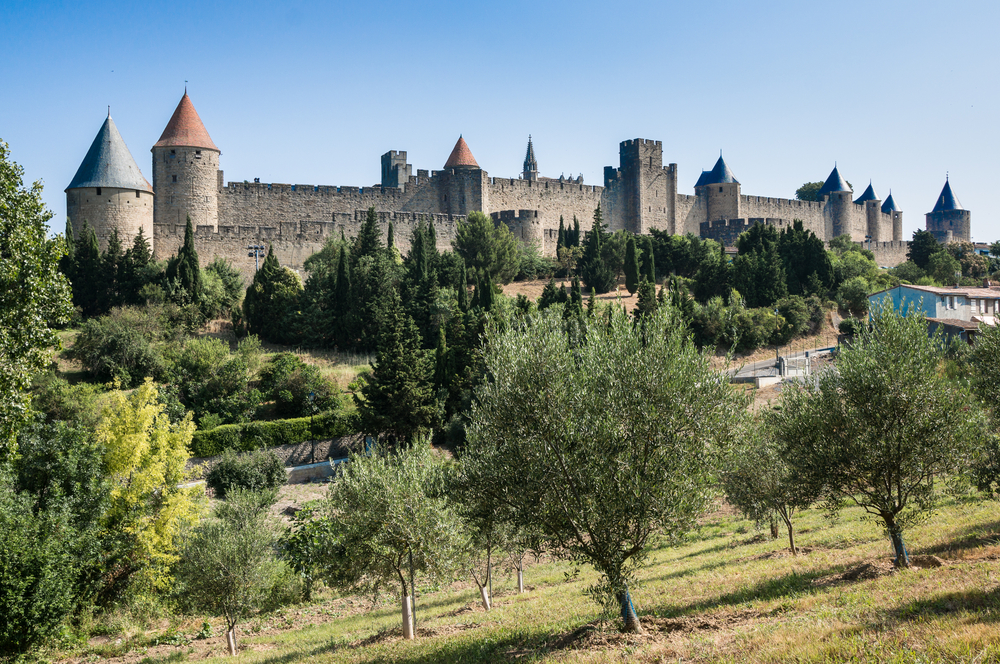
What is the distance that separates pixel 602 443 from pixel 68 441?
15.5 meters

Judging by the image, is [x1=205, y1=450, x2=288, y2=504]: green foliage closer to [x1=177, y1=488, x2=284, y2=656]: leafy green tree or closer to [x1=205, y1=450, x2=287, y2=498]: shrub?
[x1=205, y1=450, x2=287, y2=498]: shrub

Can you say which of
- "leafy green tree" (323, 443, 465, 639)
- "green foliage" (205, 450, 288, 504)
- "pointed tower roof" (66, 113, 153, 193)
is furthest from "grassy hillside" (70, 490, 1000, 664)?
→ "pointed tower roof" (66, 113, 153, 193)

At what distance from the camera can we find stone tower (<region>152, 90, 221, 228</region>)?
38125 mm

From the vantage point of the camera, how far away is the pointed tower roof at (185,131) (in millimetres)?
38250

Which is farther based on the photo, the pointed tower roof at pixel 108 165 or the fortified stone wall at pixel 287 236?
the fortified stone wall at pixel 287 236

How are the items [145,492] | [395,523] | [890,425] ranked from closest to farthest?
[890,425] < [395,523] < [145,492]

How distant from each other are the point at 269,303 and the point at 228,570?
68.1ft

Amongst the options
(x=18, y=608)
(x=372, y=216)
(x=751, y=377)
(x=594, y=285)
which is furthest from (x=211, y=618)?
(x=594, y=285)

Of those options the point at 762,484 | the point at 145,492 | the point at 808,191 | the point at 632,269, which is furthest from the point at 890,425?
the point at 808,191

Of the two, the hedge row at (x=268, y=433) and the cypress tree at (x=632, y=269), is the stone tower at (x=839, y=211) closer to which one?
the cypress tree at (x=632, y=269)

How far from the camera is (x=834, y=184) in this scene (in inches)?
2596

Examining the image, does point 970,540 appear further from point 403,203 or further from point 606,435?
point 403,203

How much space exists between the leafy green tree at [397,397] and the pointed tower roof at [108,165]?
16.3 meters

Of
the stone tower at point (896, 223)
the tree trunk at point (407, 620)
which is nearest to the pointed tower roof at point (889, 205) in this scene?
the stone tower at point (896, 223)
